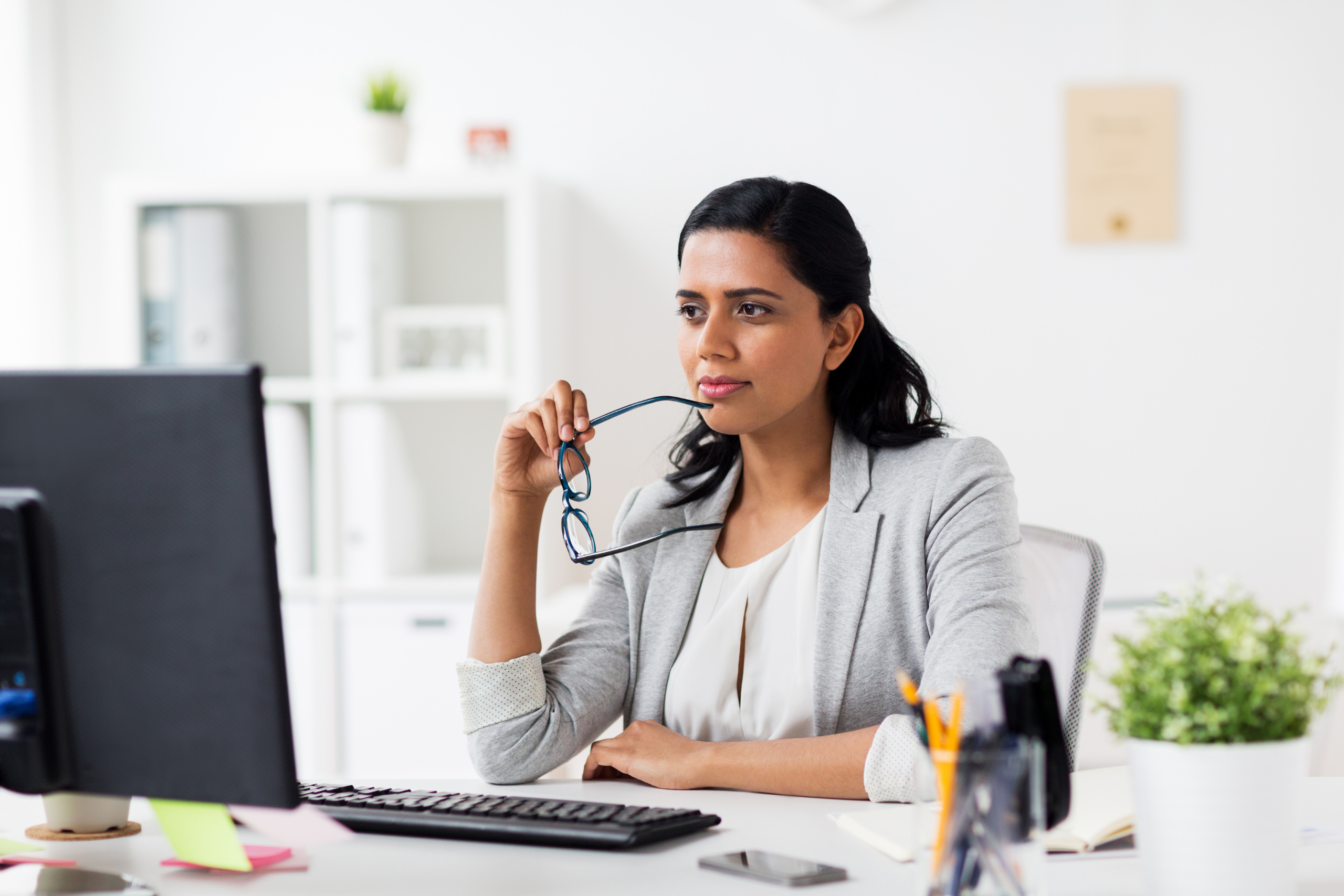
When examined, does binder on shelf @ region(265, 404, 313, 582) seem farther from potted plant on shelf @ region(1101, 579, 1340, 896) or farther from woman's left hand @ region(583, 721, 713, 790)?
potted plant on shelf @ region(1101, 579, 1340, 896)

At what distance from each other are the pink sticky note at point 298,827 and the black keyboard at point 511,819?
0.18ft

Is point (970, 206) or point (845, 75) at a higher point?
point (845, 75)

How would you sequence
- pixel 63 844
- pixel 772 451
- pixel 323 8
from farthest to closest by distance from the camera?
1. pixel 323 8
2. pixel 772 451
3. pixel 63 844

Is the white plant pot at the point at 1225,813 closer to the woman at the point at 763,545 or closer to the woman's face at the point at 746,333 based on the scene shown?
the woman at the point at 763,545

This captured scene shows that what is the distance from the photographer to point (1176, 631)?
0.82 m

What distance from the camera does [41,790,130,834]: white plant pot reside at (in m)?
1.12

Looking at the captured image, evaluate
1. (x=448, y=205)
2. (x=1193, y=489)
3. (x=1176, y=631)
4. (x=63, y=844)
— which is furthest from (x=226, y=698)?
(x=1193, y=489)

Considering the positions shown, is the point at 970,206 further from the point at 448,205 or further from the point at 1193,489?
the point at 448,205

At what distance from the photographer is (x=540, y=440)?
1.54 meters

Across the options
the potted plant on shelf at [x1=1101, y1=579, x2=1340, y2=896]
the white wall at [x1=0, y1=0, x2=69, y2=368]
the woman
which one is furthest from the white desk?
the white wall at [x1=0, y1=0, x2=69, y2=368]

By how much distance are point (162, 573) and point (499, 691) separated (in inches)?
25.2

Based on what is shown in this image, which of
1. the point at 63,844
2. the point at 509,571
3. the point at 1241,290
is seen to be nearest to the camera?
the point at 63,844

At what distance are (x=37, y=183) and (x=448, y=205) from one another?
3.20ft

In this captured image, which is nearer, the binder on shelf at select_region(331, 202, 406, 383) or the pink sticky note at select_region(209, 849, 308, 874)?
the pink sticky note at select_region(209, 849, 308, 874)
